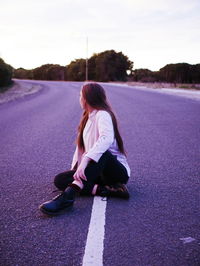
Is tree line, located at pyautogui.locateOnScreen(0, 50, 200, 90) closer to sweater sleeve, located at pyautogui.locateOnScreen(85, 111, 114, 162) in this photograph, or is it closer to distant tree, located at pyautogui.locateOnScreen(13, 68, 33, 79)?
distant tree, located at pyautogui.locateOnScreen(13, 68, 33, 79)

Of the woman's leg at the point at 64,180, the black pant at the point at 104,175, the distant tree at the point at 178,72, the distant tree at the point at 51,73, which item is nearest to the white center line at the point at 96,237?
the black pant at the point at 104,175

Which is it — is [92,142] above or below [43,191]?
above

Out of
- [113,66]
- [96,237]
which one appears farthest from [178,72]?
[96,237]

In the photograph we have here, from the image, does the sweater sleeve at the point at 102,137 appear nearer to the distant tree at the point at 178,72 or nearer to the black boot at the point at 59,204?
the black boot at the point at 59,204

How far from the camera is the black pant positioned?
12.4 feet

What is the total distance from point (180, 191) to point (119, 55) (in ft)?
232

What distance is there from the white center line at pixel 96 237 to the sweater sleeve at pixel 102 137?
514mm

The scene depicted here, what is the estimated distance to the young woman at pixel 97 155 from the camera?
Answer: 12.0 ft

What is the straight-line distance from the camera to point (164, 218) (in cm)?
335

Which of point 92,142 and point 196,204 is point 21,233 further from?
point 196,204

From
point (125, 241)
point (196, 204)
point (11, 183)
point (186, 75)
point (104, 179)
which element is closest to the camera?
point (125, 241)

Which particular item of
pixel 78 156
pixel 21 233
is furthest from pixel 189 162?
pixel 21 233

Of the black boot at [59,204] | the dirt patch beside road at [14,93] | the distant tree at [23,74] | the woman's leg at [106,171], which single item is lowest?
the distant tree at [23,74]

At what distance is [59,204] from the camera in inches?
134
